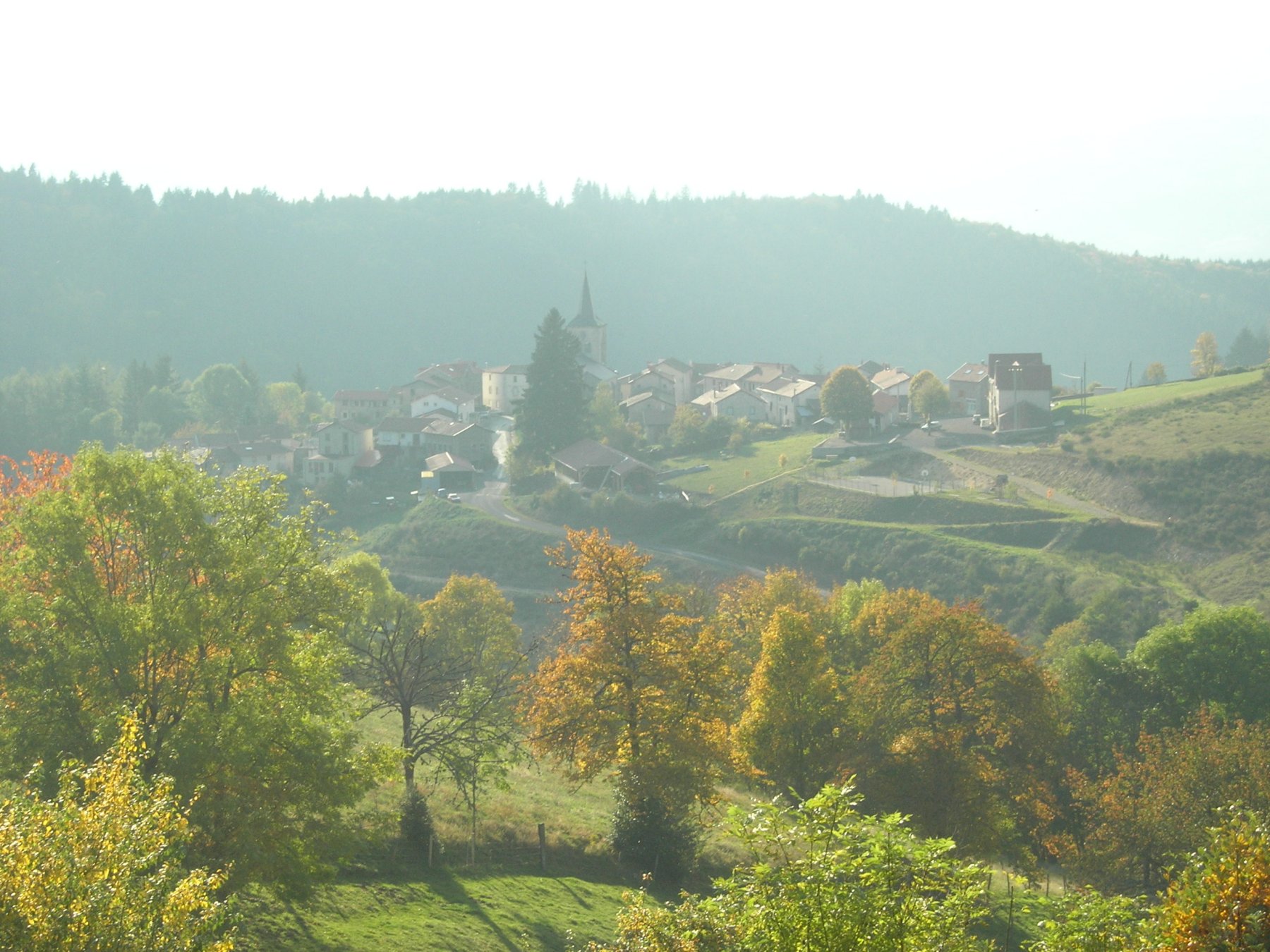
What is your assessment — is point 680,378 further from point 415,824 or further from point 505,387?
point 415,824

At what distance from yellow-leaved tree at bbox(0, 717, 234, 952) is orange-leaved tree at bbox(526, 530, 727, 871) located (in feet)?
40.9

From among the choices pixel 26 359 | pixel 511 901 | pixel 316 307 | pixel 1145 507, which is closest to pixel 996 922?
pixel 511 901

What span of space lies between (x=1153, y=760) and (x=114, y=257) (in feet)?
643

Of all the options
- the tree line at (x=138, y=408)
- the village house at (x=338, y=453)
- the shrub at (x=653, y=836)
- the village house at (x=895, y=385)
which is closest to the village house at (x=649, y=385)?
the village house at (x=895, y=385)

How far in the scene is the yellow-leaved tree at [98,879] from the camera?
27.1ft

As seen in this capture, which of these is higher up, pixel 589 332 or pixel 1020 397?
pixel 589 332

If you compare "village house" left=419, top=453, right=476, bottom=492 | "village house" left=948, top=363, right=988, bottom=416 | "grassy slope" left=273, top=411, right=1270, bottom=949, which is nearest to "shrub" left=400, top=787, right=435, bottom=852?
"grassy slope" left=273, top=411, right=1270, bottom=949

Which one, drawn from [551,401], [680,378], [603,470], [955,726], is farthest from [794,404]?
[955,726]

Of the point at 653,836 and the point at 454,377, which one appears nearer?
the point at 653,836

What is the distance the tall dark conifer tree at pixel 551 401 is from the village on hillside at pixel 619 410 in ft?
6.15

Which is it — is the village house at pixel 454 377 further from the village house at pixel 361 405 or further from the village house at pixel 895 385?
the village house at pixel 895 385

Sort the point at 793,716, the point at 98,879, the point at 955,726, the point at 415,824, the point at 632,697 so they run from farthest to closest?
the point at 793,716 < the point at 955,726 < the point at 632,697 < the point at 415,824 < the point at 98,879

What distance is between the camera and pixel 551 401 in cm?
8206

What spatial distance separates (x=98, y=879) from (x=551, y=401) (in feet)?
242
